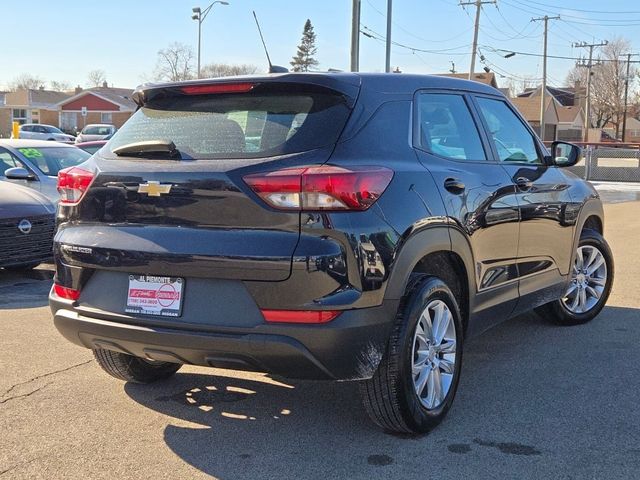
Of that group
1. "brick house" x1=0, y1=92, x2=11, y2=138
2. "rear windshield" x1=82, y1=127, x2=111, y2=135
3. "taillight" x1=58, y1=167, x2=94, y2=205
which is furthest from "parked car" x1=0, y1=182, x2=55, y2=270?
"brick house" x1=0, y1=92, x2=11, y2=138

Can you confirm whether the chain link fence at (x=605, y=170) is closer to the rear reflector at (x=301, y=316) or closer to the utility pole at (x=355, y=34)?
the utility pole at (x=355, y=34)

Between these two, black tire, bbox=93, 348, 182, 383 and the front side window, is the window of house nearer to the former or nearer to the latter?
black tire, bbox=93, 348, 182, 383

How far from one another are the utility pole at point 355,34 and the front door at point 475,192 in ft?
37.8

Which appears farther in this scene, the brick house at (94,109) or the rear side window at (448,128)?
the brick house at (94,109)

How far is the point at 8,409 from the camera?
4.10 meters

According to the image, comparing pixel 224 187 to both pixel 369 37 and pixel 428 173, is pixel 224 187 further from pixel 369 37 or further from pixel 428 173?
pixel 369 37

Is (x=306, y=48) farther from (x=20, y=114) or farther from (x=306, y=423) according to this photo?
(x=306, y=423)

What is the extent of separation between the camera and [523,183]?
4.78 m

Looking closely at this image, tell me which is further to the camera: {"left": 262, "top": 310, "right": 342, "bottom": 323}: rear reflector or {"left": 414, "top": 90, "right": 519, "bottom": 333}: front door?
{"left": 414, "top": 90, "right": 519, "bottom": 333}: front door

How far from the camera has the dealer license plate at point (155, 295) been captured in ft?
11.0

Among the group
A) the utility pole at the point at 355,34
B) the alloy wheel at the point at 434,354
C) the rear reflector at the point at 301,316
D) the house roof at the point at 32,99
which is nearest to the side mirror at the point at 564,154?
the alloy wheel at the point at 434,354

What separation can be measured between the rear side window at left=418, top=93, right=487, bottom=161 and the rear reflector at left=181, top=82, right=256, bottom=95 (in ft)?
3.21

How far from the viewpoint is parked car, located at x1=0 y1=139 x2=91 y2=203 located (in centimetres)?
981

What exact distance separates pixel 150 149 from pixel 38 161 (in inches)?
299
